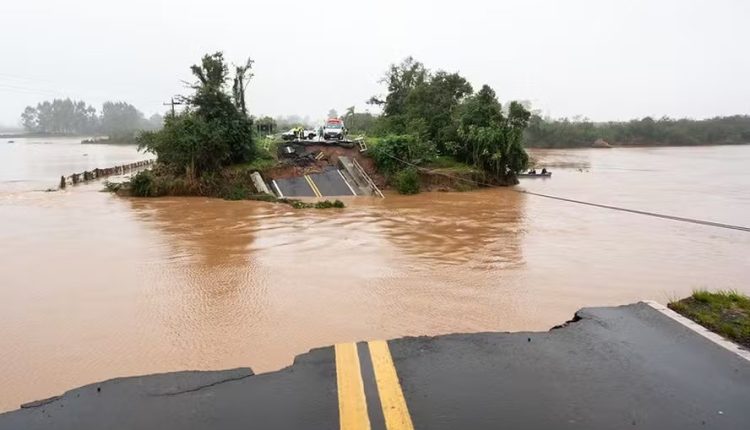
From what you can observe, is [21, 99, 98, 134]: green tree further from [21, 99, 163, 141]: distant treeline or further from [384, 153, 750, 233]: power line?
[384, 153, 750, 233]: power line

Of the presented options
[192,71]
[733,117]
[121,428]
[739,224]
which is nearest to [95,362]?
[121,428]

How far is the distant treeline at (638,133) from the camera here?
79875 mm

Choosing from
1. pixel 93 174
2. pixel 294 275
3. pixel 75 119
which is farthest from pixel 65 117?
pixel 294 275

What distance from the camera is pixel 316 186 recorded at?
82.2 feet

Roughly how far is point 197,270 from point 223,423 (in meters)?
7.86

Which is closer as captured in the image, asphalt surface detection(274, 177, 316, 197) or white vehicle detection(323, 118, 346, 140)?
asphalt surface detection(274, 177, 316, 197)

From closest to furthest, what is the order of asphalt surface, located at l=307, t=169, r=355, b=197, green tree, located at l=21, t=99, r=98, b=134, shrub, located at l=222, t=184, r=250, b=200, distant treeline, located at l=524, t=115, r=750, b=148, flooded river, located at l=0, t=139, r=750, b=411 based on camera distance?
flooded river, located at l=0, t=139, r=750, b=411, shrub, located at l=222, t=184, r=250, b=200, asphalt surface, located at l=307, t=169, r=355, b=197, distant treeline, located at l=524, t=115, r=750, b=148, green tree, located at l=21, t=99, r=98, b=134

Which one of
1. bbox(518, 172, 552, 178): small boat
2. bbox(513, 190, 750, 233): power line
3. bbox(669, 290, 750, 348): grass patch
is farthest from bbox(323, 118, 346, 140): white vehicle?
bbox(669, 290, 750, 348): grass patch

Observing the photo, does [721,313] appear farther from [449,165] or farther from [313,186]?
[449,165]

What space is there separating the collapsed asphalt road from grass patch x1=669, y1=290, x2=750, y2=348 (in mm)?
288

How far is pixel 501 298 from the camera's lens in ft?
26.6

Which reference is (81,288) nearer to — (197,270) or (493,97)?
(197,270)

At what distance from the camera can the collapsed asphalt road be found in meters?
3.22

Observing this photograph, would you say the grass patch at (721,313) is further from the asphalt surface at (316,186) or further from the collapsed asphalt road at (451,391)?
the asphalt surface at (316,186)
